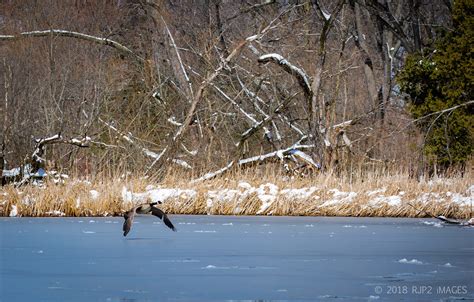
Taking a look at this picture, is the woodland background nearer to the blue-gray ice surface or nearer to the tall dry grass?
the tall dry grass

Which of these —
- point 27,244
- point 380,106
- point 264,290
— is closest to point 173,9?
point 380,106

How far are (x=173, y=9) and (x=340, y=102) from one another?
6.71m

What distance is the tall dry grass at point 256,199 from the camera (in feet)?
46.5

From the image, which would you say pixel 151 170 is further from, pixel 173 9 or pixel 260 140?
pixel 173 9

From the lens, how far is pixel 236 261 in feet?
28.2

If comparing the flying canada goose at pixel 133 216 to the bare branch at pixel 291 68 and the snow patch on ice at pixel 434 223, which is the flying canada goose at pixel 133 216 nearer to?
the snow patch on ice at pixel 434 223

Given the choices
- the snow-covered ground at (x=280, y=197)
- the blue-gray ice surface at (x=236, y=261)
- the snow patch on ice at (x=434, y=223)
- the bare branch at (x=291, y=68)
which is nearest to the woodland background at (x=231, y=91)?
the bare branch at (x=291, y=68)

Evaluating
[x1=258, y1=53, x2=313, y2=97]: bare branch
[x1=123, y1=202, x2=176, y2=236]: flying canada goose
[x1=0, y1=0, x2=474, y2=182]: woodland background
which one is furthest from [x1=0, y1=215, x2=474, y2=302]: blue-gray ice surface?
[x1=258, y1=53, x2=313, y2=97]: bare branch

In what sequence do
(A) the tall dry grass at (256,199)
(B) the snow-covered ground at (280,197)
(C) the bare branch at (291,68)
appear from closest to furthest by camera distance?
(A) the tall dry grass at (256,199) → (B) the snow-covered ground at (280,197) → (C) the bare branch at (291,68)

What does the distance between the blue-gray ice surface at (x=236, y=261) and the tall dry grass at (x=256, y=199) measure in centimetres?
106

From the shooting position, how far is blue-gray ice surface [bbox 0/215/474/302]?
677 cm

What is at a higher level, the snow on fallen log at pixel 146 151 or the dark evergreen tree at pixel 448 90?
the dark evergreen tree at pixel 448 90

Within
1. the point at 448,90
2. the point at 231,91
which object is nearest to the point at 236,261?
the point at 448,90

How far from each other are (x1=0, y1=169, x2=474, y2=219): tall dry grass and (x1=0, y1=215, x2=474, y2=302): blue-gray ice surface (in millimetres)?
1064
